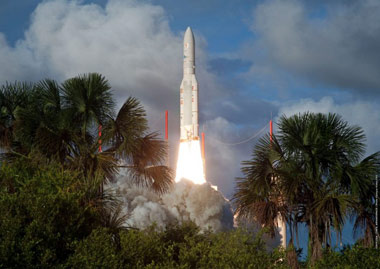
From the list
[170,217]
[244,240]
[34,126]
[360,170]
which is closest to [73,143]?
[34,126]

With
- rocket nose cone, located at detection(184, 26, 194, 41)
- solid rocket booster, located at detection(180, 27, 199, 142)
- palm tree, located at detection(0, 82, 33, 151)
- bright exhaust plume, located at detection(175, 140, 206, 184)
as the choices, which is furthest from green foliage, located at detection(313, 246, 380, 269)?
rocket nose cone, located at detection(184, 26, 194, 41)

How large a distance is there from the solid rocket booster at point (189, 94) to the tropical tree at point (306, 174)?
28426 millimetres

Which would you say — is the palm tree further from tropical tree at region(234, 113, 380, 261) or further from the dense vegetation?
tropical tree at region(234, 113, 380, 261)

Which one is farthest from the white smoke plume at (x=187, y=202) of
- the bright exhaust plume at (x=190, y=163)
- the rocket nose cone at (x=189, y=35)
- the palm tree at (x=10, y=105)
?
the palm tree at (x=10, y=105)

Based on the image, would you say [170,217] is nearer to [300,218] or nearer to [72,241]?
[300,218]

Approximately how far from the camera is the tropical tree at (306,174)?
23094 millimetres

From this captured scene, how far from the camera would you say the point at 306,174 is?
77.6ft

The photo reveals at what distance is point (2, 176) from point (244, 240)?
8018mm

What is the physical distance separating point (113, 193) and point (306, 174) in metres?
8.81

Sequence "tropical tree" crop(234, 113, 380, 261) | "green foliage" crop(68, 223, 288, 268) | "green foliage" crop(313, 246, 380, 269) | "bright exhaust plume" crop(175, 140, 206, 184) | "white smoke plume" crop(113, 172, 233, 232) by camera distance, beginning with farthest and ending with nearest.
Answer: "white smoke plume" crop(113, 172, 233, 232)
"bright exhaust plume" crop(175, 140, 206, 184)
"tropical tree" crop(234, 113, 380, 261)
"green foliage" crop(313, 246, 380, 269)
"green foliage" crop(68, 223, 288, 268)

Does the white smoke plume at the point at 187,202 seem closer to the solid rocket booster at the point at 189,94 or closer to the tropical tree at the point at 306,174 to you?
the solid rocket booster at the point at 189,94

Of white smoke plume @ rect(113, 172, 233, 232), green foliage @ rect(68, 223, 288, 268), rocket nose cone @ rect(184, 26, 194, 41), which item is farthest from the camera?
white smoke plume @ rect(113, 172, 233, 232)

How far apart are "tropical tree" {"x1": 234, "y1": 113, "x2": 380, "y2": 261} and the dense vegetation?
1.8 inches

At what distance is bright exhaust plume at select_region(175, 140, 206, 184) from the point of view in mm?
53750
